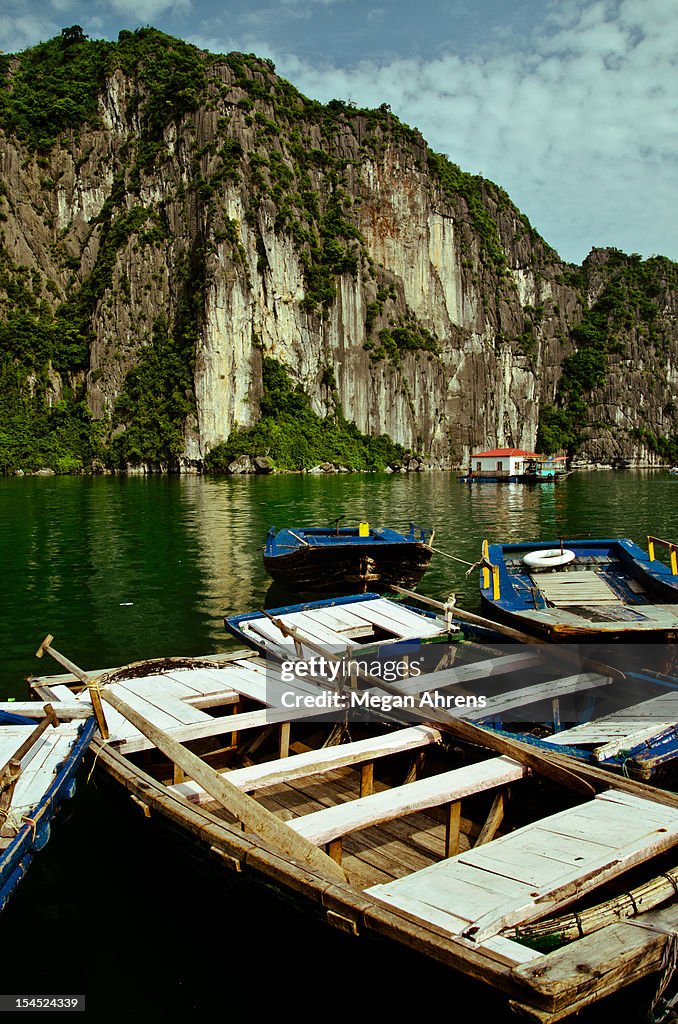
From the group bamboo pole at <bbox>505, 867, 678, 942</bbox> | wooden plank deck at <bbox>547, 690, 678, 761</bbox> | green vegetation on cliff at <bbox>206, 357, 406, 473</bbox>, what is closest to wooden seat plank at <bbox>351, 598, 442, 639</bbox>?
wooden plank deck at <bbox>547, 690, 678, 761</bbox>

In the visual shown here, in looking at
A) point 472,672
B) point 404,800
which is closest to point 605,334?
point 472,672

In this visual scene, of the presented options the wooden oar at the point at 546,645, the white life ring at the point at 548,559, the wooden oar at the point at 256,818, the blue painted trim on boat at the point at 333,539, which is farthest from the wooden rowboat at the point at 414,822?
the blue painted trim on boat at the point at 333,539

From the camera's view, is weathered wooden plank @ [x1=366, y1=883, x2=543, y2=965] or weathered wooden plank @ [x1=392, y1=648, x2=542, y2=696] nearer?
weathered wooden plank @ [x1=366, y1=883, x2=543, y2=965]

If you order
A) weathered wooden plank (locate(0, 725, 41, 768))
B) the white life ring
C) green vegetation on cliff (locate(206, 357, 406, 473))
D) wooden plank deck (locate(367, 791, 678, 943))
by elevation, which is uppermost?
green vegetation on cliff (locate(206, 357, 406, 473))

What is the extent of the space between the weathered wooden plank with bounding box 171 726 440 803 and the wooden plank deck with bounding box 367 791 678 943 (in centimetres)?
166

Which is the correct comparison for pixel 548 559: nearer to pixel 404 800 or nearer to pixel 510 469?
pixel 404 800

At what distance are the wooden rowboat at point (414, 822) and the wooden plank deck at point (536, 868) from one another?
12 mm

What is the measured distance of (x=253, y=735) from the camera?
7574 millimetres

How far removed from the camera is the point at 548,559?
14.5 meters

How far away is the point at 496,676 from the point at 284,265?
94.8 metres

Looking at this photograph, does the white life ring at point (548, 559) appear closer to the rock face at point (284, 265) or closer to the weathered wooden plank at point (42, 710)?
the weathered wooden plank at point (42, 710)

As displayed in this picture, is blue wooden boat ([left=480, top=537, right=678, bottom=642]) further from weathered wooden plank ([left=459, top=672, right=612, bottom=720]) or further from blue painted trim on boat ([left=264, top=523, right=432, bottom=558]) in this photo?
blue painted trim on boat ([left=264, top=523, right=432, bottom=558])

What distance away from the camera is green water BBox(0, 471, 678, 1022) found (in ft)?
15.1

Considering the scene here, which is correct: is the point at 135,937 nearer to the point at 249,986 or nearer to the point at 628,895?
the point at 249,986
